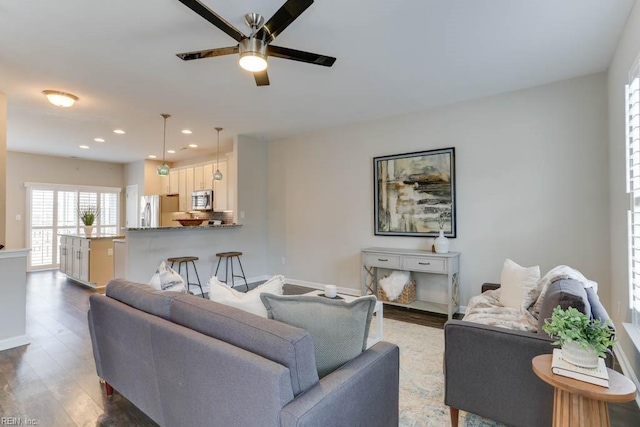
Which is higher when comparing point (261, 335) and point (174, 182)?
point (174, 182)

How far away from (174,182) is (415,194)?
5.95 m

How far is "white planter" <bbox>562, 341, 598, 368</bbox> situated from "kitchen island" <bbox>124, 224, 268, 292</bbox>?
4826 millimetres

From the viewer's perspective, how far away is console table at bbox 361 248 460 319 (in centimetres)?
380

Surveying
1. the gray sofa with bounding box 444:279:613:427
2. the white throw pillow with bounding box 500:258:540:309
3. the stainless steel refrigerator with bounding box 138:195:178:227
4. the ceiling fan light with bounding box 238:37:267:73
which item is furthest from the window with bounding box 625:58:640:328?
the stainless steel refrigerator with bounding box 138:195:178:227

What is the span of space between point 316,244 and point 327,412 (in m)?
4.36

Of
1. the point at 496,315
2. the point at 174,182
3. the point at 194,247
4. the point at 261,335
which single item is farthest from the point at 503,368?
the point at 174,182

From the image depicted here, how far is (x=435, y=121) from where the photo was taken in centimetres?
431

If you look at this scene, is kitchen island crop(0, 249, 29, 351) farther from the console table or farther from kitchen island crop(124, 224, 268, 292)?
the console table

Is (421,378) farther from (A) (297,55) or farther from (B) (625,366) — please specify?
(A) (297,55)

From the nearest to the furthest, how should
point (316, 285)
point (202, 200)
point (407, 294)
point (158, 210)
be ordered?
point (407, 294) → point (316, 285) → point (202, 200) → point (158, 210)

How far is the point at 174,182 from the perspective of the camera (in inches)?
311

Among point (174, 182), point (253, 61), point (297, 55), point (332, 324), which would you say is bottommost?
point (332, 324)

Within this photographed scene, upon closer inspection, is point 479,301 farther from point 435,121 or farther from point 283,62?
point 283,62

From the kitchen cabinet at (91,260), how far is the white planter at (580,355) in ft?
21.0
